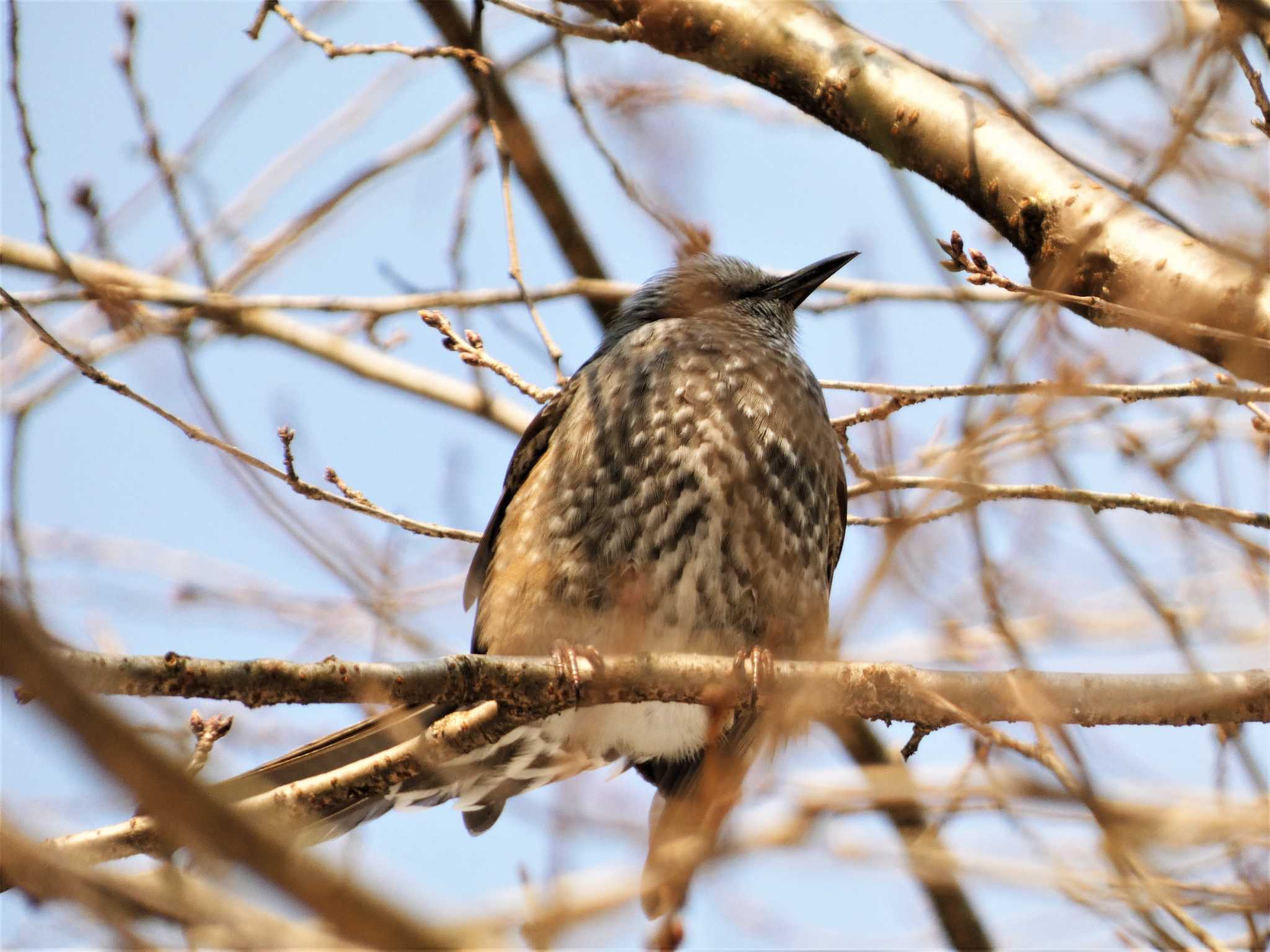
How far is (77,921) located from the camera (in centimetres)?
193

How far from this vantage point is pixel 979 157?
3811 millimetres

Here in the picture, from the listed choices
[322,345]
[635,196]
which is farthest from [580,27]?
[322,345]

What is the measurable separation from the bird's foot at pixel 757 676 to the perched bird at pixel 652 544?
0.43 metres

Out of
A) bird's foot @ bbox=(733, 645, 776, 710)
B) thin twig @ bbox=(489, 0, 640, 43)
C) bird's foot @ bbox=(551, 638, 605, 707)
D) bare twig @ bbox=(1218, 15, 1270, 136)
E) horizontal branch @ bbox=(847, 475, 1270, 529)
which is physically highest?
thin twig @ bbox=(489, 0, 640, 43)

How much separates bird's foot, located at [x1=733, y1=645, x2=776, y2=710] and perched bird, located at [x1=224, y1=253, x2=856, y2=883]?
1.41ft

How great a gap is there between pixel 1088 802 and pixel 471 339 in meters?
2.95

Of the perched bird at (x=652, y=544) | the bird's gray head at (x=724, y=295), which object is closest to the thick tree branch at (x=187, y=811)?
the perched bird at (x=652, y=544)

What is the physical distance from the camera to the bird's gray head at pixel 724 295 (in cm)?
543

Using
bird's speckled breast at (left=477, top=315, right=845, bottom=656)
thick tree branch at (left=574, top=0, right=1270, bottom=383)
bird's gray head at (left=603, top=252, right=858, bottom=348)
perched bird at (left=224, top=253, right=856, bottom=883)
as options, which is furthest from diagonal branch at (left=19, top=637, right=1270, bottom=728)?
bird's gray head at (left=603, top=252, right=858, bottom=348)

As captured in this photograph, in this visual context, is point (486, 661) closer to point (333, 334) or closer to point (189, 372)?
point (189, 372)

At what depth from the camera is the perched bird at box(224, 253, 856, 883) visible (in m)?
4.16

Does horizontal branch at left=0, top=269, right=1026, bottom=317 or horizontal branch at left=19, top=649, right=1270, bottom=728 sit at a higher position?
horizontal branch at left=0, top=269, right=1026, bottom=317

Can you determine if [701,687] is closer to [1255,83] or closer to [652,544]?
[652,544]

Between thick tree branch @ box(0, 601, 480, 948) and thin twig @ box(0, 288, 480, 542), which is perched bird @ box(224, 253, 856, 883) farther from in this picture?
thick tree branch @ box(0, 601, 480, 948)
